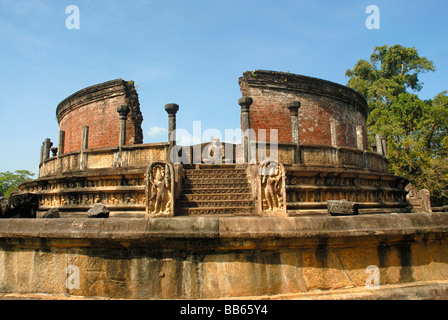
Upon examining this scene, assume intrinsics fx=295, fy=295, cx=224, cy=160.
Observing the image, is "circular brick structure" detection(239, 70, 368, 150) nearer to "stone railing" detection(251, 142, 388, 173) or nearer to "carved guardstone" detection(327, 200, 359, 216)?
"stone railing" detection(251, 142, 388, 173)

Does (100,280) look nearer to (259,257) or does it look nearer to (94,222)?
(94,222)

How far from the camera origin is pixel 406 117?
21.3 m

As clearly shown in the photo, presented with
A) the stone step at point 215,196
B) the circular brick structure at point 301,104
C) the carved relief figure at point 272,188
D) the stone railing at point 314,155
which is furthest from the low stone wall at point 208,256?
the circular brick structure at point 301,104

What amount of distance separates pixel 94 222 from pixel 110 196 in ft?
20.5

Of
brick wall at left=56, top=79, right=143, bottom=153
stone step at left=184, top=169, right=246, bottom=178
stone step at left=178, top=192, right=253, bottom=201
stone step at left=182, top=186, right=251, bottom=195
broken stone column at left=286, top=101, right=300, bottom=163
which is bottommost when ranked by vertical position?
stone step at left=178, top=192, right=253, bottom=201

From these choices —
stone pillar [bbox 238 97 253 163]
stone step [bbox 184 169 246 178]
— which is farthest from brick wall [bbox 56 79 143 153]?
stone pillar [bbox 238 97 253 163]

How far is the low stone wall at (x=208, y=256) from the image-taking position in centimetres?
247

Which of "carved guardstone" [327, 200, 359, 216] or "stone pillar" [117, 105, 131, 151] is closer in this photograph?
"carved guardstone" [327, 200, 359, 216]

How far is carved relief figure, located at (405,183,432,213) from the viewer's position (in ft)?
35.0

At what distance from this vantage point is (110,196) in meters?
8.48

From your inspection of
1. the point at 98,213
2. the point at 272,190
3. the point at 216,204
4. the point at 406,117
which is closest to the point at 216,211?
the point at 216,204

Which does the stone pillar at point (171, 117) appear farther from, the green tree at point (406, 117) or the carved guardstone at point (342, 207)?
the green tree at point (406, 117)

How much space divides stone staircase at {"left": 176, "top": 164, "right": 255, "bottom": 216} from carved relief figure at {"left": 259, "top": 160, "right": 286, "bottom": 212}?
0.96 m

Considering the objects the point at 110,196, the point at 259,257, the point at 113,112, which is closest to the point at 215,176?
the point at 110,196
